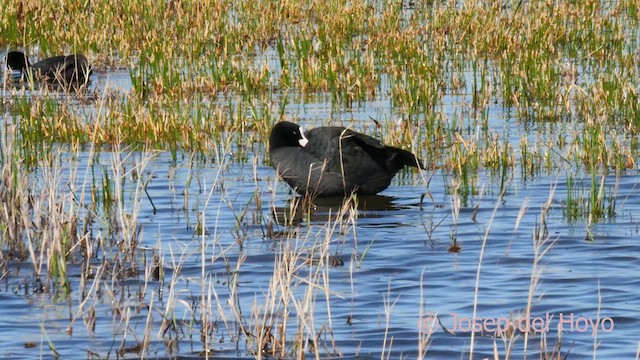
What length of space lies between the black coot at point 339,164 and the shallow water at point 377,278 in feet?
0.65

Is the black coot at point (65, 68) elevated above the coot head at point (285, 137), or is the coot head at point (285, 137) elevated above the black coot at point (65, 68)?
the black coot at point (65, 68)

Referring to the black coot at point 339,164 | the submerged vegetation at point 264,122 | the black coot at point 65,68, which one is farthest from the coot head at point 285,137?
the black coot at point 65,68

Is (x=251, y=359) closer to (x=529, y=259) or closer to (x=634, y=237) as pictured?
(x=529, y=259)

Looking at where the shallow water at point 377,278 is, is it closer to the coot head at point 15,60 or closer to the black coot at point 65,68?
the black coot at point 65,68

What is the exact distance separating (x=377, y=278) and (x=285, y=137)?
3.54m

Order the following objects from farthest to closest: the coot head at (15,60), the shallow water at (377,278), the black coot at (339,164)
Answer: the coot head at (15,60), the black coot at (339,164), the shallow water at (377,278)

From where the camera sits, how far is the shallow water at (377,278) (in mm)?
6480

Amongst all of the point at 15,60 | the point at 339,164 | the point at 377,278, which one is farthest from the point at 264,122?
the point at 15,60

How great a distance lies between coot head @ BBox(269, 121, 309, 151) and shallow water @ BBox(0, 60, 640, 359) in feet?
1.36

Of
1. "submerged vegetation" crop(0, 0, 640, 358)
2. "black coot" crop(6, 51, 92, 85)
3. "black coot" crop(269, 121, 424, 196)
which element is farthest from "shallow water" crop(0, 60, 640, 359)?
"black coot" crop(6, 51, 92, 85)

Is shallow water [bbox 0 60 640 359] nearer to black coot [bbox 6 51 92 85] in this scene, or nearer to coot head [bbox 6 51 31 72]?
black coot [bbox 6 51 92 85]

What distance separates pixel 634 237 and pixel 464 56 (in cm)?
878

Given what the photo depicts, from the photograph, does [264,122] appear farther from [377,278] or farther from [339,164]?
[377,278]

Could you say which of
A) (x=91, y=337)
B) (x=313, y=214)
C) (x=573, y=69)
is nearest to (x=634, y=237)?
(x=313, y=214)
